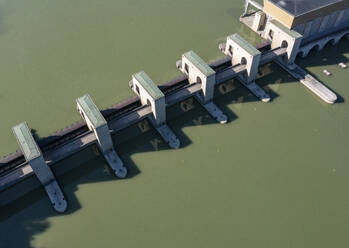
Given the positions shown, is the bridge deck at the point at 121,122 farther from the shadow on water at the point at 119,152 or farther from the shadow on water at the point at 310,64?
the shadow on water at the point at 310,64

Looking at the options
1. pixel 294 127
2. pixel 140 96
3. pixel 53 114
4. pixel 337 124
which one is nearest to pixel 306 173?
pixel 294 127

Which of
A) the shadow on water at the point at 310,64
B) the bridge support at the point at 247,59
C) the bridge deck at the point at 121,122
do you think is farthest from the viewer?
the shadow on water at the point at 310,64

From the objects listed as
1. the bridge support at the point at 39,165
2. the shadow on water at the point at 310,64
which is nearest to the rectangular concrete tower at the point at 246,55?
the shadow on water at the point at 310,64

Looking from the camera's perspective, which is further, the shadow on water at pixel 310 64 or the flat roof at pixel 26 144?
the shadow on water at pixel 310 64

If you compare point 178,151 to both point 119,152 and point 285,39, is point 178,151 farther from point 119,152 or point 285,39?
point 285,39

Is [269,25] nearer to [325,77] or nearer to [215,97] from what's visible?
[325,77]

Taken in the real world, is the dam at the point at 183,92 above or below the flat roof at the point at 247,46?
below

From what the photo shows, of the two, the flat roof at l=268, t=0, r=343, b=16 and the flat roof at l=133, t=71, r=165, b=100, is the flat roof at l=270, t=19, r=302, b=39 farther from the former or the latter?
the flat roof at l=133, t=71, r=165, b=100
